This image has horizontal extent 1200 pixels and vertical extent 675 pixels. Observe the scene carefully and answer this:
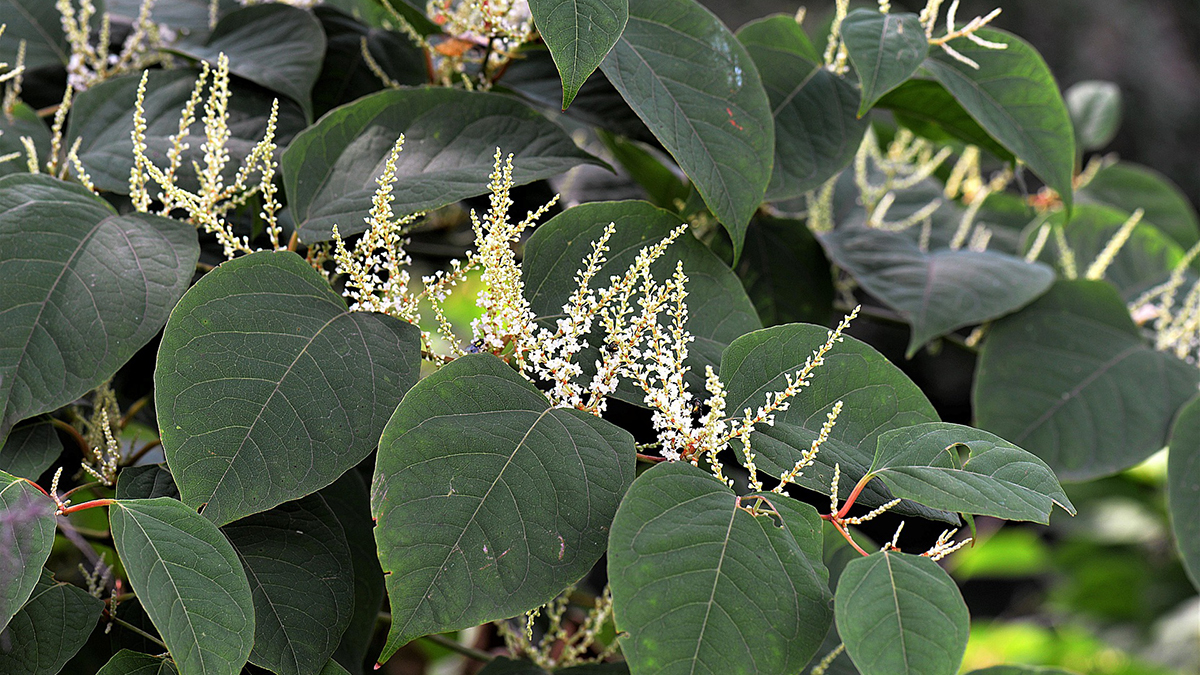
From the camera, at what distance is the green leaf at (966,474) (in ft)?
1.12

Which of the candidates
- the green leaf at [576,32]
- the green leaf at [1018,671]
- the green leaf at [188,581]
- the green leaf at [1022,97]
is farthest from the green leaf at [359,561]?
the green leaf at [1022,97]

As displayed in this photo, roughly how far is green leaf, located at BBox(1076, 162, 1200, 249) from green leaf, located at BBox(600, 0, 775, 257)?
2.21 ft

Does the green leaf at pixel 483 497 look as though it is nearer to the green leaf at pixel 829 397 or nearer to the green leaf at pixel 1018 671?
the green leaf at pixel 829 397

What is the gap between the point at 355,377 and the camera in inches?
15.2

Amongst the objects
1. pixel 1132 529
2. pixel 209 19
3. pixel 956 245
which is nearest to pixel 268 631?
pixel 209 19

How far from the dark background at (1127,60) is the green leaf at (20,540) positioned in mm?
3076

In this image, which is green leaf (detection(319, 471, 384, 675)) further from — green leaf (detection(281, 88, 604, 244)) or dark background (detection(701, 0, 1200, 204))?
dark background (detection(701, 0, 1200, 204))

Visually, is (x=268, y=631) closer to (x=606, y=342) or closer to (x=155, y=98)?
(x=606, y=342)

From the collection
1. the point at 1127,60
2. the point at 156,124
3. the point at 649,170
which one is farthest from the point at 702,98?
the point at 1127,60

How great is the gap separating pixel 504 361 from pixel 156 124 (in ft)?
1.01

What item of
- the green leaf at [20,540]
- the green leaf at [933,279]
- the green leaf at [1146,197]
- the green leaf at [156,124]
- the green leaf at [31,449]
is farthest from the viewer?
the green leaf at [1146,197]

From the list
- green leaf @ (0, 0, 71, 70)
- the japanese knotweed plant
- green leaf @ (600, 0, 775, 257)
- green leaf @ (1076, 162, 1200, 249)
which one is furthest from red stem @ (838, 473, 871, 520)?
green leaf @ (1076, 162, 1200, 249)

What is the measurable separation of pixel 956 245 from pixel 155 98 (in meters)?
0.61

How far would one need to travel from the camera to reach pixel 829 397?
42cm
